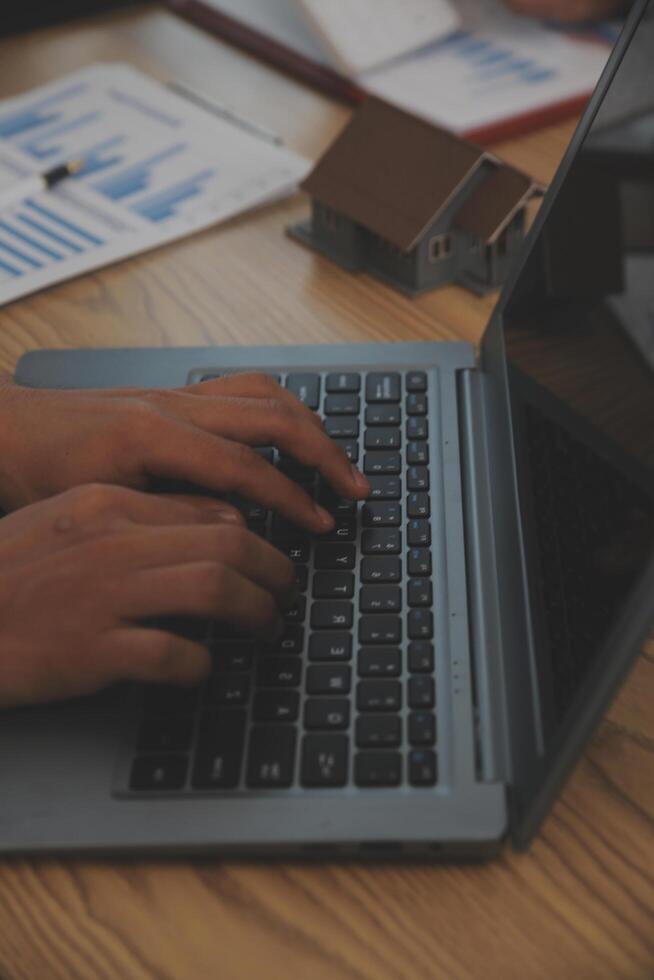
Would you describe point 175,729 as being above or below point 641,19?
below

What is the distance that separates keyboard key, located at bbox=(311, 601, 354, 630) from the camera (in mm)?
557

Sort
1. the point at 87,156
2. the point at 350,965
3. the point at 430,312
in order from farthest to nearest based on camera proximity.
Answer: the point at 87,156 → the point at 430,312 → the point at 350,965

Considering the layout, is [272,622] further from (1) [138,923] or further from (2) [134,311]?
(2) [134,311]

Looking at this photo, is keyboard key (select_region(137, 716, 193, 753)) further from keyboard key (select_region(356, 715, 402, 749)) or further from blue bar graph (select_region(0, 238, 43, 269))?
blue bar graph (select_region(0, 238, 43, 269))

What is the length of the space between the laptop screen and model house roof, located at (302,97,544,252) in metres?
0.12

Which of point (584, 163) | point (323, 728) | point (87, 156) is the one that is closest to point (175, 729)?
point (323, 728)

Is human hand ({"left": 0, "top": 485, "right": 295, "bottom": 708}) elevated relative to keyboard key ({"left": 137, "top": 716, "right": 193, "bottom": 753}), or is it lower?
elevated

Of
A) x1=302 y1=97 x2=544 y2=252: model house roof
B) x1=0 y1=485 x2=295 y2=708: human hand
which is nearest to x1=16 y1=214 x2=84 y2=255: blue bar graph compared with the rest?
x1=302 y1=97 x2=544 y2=252: model house roof

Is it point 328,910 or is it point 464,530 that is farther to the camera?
point 464,530

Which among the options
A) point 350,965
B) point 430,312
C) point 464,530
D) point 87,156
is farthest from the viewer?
point 87,156

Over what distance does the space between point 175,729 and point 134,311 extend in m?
0.44

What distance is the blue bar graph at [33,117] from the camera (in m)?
1.05

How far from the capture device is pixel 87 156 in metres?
1.01

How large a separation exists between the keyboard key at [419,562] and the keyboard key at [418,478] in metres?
0.06
